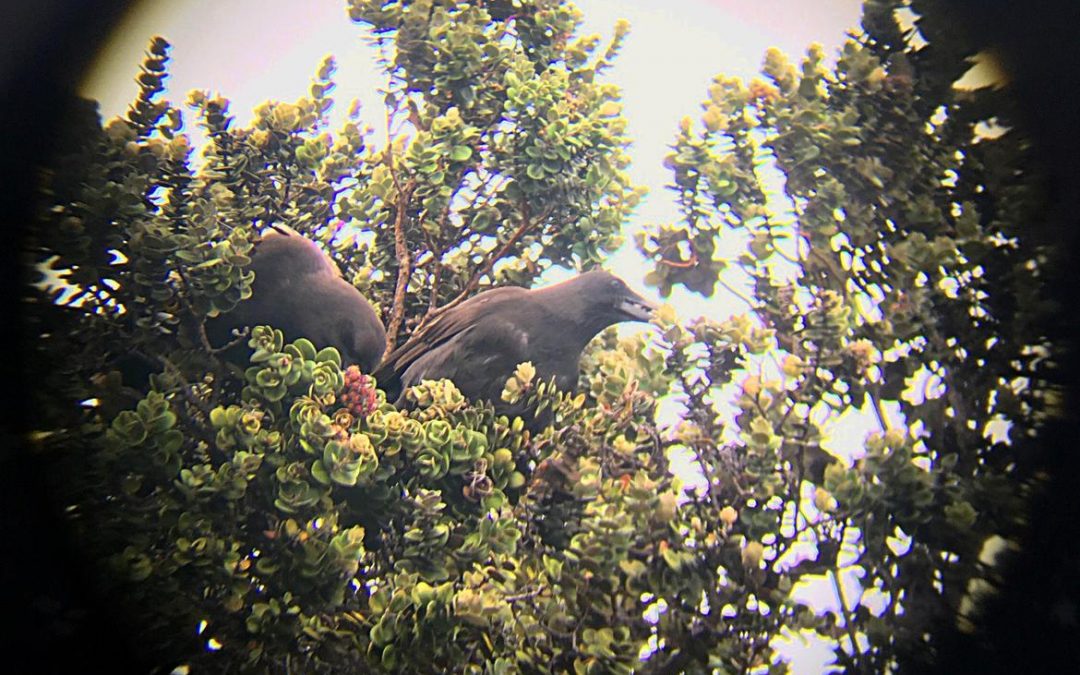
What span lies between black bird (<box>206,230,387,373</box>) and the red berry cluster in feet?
0.58

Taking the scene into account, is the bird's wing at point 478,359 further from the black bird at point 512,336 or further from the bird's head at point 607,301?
the bird's head at point 607,301

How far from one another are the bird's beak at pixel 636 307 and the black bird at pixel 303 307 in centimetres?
57

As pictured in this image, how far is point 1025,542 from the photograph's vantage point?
4.36 ft

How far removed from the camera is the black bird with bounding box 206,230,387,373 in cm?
173

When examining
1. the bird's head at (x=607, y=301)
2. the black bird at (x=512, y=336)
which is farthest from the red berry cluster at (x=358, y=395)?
the bird's head at (x=607, y=301)

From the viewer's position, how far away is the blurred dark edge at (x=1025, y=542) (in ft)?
4.29

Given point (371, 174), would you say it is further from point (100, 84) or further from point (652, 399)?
point (652, 399)

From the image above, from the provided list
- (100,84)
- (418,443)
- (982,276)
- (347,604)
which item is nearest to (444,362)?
(418,443)

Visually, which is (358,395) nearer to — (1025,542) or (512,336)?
(512,336)

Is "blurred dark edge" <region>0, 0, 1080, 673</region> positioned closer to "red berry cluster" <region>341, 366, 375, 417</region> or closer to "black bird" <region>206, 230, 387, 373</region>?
"black bird" <region>206, 230, 387, 373</region>

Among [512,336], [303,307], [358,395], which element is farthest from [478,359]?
[303,307]

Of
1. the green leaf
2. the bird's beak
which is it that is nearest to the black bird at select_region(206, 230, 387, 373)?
the green leaf

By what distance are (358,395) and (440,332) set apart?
0.97ft

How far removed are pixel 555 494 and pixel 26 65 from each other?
145 centimetres
